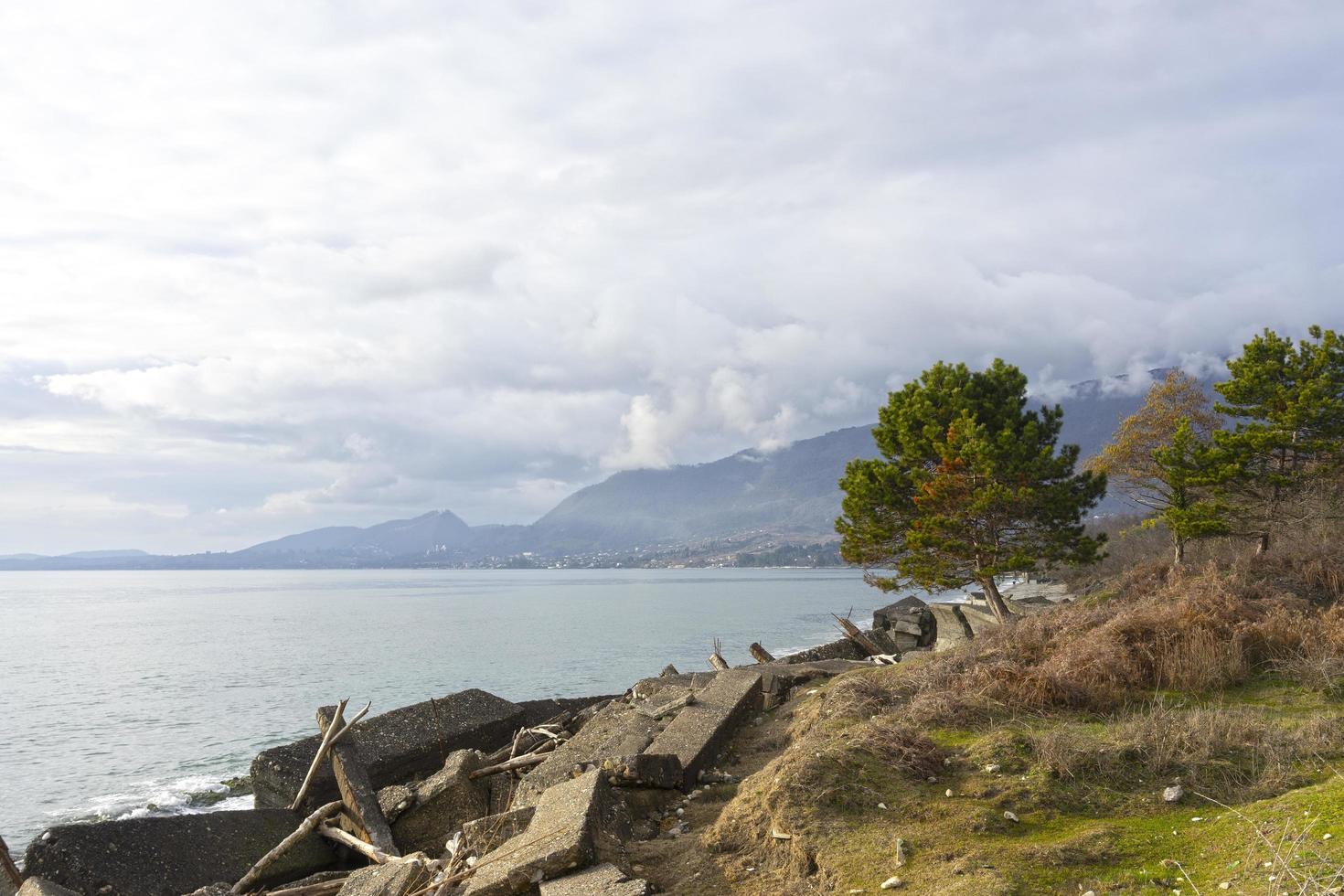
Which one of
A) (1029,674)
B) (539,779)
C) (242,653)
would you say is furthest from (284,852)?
(242,653)

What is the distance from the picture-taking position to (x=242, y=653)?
173 ft

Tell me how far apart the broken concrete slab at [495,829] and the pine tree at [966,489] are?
16.6 m

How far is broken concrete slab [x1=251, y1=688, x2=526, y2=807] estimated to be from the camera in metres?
12.9

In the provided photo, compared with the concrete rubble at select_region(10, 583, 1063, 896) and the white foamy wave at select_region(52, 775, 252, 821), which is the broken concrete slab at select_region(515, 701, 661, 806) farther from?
the white foamy wave at select_region(52, 775, 252, 821)

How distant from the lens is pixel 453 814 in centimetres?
1191

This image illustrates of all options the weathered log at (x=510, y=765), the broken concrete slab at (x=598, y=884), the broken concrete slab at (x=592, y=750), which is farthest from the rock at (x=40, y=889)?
the broken concrete slab at (x=598, y=884)

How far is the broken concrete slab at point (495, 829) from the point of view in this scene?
27.4 feet

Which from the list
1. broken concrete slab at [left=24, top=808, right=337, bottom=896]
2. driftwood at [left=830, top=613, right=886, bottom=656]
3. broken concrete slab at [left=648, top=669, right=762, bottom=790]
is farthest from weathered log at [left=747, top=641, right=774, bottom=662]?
broken concrete slab at [left=24, top=808, right=337, bottom=896]

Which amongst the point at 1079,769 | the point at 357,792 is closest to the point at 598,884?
the point at 1079,769

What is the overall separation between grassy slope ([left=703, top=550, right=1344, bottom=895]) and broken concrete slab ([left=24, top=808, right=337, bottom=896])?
6.64m

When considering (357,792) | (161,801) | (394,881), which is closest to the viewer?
(394,881)

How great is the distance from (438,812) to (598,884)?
6.10m

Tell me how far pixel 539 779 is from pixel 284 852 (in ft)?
11.0

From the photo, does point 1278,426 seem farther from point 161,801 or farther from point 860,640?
point 161,801
